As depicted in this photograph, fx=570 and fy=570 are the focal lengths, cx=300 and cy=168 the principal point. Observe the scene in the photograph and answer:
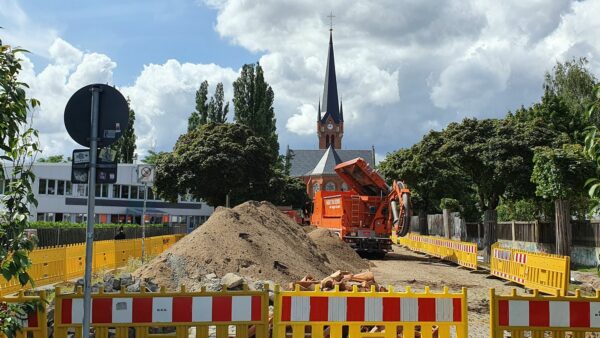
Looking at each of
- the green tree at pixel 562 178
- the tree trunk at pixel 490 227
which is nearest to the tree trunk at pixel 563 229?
the green tree at pixel 562 178

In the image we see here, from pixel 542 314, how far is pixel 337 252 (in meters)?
16.9

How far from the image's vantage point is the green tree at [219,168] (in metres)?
43.8

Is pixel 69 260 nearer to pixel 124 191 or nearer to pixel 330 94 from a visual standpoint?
pixel 124 191

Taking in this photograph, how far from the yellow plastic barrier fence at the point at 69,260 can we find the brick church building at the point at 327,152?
265ft

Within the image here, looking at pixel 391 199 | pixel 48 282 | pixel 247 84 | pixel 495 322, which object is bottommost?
pixel 48 282

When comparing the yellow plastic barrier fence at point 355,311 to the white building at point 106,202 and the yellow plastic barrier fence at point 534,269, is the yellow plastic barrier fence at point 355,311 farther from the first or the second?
the white building at point 106,202

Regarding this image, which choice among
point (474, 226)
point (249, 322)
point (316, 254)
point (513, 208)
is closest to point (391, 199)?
point (316, 254)

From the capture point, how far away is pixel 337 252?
2300 centimetres

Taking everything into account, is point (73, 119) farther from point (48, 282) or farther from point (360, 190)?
point (360, 190)

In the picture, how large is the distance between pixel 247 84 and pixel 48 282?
135 ft

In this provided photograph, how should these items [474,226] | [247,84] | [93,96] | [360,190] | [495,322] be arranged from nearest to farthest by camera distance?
[93,96], [495,322], [360,190], [474,226], [247,84]

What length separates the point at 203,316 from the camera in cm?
592

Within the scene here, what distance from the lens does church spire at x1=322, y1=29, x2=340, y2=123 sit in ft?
380

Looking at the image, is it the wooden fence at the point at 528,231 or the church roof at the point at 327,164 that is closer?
the wooden fence at the point at 528,231
